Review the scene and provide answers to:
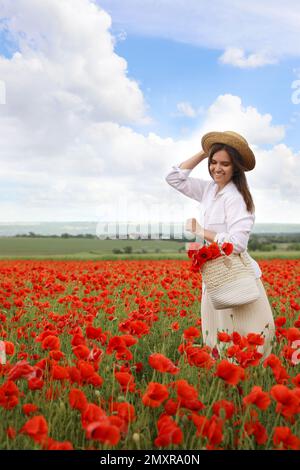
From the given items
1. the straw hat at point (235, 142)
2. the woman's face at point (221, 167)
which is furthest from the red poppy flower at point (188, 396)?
the straw hat at point (235, 142)

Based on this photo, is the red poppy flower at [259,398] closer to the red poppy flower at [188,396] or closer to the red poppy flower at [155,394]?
the red poppy flower at [188,396]

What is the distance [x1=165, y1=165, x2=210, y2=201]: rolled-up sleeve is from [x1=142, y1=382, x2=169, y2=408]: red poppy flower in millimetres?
2800

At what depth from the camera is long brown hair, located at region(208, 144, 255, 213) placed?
14.5ft

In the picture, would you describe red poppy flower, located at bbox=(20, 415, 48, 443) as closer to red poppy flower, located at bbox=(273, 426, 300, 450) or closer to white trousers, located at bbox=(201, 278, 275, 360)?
red poppy flower, located at bbox=(273, 426, 300, 450)

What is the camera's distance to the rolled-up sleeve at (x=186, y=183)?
15.7 ft

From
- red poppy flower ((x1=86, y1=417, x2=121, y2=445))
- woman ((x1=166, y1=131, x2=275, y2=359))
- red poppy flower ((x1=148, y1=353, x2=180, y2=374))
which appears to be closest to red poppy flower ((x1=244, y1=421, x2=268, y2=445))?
red poppy flower ((x1=148, y1=353, x2=180, y2=374))

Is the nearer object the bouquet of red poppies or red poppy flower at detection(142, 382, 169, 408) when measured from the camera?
red poppy flower at detection(142, 382, 169, 408)

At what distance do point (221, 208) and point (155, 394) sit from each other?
243cm

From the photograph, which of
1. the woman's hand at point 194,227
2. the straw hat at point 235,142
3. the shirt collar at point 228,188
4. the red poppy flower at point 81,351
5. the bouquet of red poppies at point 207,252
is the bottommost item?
the red poppy flower at point 81,351

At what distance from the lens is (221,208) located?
14.5 feet

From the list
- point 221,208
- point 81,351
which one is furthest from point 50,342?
point 221,208

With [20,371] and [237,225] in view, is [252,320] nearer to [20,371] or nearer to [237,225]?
[237,225]

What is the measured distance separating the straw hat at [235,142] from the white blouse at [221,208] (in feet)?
0.82
